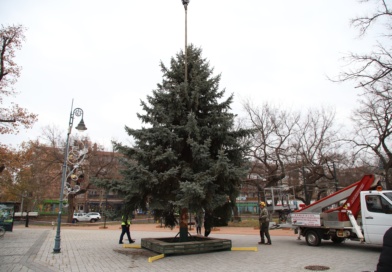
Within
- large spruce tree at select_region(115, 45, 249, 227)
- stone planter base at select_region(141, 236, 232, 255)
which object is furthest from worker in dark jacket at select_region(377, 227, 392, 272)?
stone planter base at select_region(141, 236, 232, 255)

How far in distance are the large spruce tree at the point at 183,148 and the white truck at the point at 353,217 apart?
375 centimetres

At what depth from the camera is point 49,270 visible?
8.12m

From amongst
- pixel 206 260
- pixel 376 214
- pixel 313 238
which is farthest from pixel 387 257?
pixel 313 238

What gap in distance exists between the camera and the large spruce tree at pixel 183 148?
10.2m

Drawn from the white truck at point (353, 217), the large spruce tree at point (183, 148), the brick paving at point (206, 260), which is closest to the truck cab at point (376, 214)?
the white truck at point (353, 217)

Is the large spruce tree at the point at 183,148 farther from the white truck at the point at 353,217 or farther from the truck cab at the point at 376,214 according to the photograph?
the truck cab at the point at 376,214

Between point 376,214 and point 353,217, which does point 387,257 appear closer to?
point 376,214

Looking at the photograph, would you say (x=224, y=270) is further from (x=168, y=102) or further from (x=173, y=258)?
(x=168, y=102)

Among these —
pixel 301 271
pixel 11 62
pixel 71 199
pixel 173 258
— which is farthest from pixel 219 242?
pixel 71 199

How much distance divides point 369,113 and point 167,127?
63.2 ft

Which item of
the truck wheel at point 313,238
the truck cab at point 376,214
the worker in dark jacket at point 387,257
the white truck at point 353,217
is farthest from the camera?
the truck wheel at point 313,238

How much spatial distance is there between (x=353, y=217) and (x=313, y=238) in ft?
6.91

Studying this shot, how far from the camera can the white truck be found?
9.87 m

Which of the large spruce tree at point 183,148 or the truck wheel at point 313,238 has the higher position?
the large spruce tree at point 183,148
